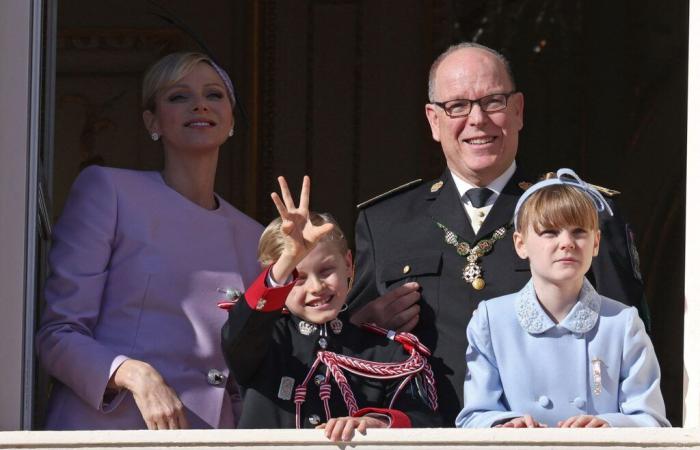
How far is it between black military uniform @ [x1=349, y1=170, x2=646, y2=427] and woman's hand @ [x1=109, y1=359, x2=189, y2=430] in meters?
0.58

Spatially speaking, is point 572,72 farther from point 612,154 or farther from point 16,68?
point 16,68

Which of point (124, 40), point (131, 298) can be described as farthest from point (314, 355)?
point (124, 40)

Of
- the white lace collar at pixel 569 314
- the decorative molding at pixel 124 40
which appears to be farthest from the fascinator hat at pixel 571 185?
the decorative molding at pixel 124 40

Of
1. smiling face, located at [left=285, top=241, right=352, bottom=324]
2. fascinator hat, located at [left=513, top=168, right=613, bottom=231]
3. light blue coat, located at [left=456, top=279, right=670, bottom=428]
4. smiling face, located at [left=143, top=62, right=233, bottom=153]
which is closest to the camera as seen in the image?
light blue coat, located at [left=456, top=279, right=670, bottom=428]

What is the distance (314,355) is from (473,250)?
534 millimetres

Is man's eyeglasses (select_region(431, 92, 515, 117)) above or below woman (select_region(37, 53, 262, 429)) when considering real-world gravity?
above

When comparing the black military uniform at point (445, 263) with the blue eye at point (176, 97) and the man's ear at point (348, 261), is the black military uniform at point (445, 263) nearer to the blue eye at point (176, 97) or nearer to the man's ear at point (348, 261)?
the man's ear at point (348, 261)

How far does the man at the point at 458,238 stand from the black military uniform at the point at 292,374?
0.14 meters

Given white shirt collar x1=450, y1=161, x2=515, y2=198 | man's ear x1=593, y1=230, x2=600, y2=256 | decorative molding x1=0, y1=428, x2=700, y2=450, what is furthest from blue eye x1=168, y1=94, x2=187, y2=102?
man's ear x1=593, y1=230, x2=600, y2=256

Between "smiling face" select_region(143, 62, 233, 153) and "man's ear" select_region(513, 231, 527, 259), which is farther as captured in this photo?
"smiling face" select_region(143, 62, 233, 153)

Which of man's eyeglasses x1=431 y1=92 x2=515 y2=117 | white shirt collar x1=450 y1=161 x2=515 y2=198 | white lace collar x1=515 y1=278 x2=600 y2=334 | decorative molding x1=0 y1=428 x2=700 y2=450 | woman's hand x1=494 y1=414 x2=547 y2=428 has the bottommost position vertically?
decorative molding x1=0 y1=428 x2=700 y2=450

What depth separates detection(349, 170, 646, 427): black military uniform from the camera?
4.61 metres


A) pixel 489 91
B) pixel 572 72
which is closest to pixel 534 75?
pixel 572 72

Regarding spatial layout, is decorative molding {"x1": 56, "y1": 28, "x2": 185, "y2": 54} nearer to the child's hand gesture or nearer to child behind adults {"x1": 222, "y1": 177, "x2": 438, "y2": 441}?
child behind adults {"x1": 222, "y1": 177, "x2": 438, "y2": 441}
